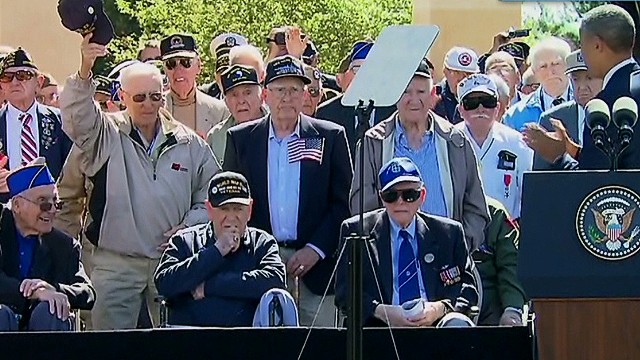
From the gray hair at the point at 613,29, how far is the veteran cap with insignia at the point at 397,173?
3.66 ft

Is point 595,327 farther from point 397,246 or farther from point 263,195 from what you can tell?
point 263,195

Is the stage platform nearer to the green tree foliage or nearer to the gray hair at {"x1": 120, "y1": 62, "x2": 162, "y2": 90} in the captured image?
the gray hair at {"x1": 120, "y1": 62, "x2": 162, "y2": 90}

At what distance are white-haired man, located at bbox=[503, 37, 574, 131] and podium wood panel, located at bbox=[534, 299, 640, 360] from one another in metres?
3.74

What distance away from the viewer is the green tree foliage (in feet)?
58.0

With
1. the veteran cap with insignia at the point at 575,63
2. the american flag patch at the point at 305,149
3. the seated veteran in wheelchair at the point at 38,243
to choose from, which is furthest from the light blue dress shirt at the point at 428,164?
the seated veteran in wheelchair at the point at 38,243

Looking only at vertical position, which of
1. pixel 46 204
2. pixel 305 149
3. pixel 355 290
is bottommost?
pixel 355 290

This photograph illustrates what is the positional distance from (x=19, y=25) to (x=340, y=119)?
11465mm

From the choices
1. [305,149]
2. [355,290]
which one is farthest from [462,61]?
[355,290]

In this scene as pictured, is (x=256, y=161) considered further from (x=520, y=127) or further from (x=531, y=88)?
(x=531, y=88)

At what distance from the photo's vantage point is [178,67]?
8711mm

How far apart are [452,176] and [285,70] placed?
108 centimetres

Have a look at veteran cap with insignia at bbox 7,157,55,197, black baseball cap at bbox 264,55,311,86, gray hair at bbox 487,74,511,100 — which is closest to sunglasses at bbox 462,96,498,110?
gray hair at bbox 487,74,511,100

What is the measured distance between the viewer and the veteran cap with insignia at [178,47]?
8.74m

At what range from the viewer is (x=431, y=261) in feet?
22.2
